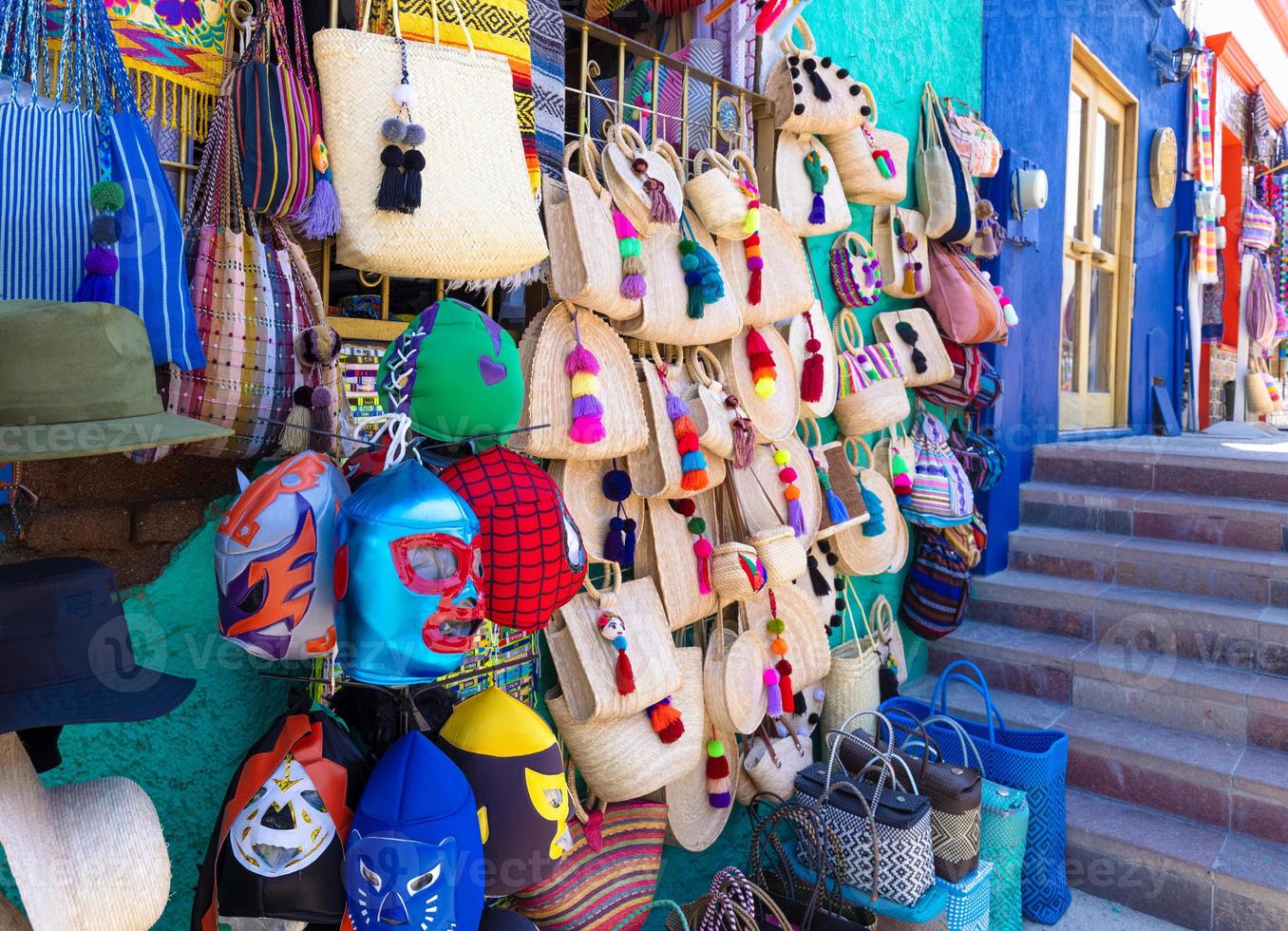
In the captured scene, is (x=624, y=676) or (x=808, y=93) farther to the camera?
(x=808, y=93)

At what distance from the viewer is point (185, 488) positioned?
152 cm

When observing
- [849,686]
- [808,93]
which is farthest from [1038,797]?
[808,93]

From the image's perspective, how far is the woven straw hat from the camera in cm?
96

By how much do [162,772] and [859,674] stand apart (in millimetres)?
2068

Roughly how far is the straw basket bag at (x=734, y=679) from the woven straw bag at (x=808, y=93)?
1477 millimetres

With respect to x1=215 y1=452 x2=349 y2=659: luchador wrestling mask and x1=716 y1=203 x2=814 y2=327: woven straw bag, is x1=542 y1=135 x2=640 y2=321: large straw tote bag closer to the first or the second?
x1=716 y1=203 x2=814 y2=327: woven straw bag

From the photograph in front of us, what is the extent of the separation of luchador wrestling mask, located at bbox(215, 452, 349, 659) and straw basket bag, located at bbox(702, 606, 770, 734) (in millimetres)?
1292

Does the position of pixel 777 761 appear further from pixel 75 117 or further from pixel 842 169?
pixel 75 117

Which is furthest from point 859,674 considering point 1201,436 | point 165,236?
point 1201,436

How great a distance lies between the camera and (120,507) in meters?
1.44

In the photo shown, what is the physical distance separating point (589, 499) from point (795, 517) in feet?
2.48

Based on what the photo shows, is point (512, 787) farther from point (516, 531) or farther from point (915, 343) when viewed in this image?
point (915, 343)

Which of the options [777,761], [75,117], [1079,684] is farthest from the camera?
[1079,684]

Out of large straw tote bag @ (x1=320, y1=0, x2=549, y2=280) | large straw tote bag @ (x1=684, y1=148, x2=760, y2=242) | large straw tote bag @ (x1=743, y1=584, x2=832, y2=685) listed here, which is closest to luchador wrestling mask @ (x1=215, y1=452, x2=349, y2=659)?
large straw tote bag @ (x1=320, y1=0, x2=549, y2=280)
